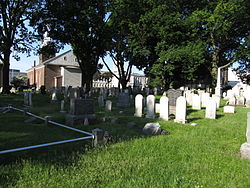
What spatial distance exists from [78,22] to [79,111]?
15889mm

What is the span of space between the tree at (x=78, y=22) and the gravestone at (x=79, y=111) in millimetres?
14889

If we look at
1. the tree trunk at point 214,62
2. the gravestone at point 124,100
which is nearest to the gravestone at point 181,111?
the gravestone at point 124,100

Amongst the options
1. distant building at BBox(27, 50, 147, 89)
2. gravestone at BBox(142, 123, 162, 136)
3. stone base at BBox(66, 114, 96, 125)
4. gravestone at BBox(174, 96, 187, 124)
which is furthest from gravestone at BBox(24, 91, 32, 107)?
distant building at BBox(27, 50, 147, 89)

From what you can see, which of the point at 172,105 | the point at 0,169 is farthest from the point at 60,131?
the point at 172,105

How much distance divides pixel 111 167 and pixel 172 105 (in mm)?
8550

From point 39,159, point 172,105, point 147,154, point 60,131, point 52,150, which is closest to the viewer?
point 39,159

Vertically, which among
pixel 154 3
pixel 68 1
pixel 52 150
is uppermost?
pixel 154 3

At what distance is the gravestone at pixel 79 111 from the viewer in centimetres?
756

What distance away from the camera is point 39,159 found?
151 inches

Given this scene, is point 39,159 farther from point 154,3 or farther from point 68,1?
point 154,3

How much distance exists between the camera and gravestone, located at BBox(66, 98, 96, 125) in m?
7.56

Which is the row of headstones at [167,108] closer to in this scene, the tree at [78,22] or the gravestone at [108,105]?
the gravestone at [108,105]

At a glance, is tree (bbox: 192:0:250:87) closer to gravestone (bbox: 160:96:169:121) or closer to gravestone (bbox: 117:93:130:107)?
gravestone (bbox: 117:93:130:107)

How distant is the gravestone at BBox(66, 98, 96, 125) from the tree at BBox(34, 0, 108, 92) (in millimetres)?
14889
